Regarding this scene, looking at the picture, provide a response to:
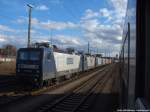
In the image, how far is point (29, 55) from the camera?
21328mm

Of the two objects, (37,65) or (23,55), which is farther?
(23,55)

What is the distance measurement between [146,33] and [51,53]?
1974 centimetres

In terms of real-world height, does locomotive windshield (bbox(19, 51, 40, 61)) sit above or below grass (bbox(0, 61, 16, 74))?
above

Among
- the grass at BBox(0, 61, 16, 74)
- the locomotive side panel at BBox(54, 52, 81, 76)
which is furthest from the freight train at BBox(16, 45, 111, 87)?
the grass at BBox(0, 61, 16, 74)

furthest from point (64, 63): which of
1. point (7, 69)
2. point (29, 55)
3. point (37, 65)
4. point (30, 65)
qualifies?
point (7, 69)

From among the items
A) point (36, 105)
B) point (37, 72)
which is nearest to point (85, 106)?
point (36, 105)

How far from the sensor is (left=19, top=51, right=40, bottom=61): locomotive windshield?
822 inches

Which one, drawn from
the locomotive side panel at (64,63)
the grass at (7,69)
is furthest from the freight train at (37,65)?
the grass at (7,69)

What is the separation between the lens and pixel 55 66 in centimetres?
2325

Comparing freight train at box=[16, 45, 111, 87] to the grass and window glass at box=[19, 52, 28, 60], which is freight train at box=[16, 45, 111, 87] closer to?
window glass at box=[19, 52, 28, 60]

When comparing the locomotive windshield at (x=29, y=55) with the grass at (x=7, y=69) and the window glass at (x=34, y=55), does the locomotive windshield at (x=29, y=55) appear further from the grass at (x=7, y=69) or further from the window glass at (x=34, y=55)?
the grass at (x=7, y=69)

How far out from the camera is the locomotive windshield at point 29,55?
20.9 metres

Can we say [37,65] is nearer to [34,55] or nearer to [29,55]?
[34,55]

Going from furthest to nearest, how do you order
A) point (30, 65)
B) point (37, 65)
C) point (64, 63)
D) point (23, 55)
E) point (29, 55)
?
point (64, 63)
point (23, 55)
point (29, 55)
point (30, 65)
point (37, 65)
